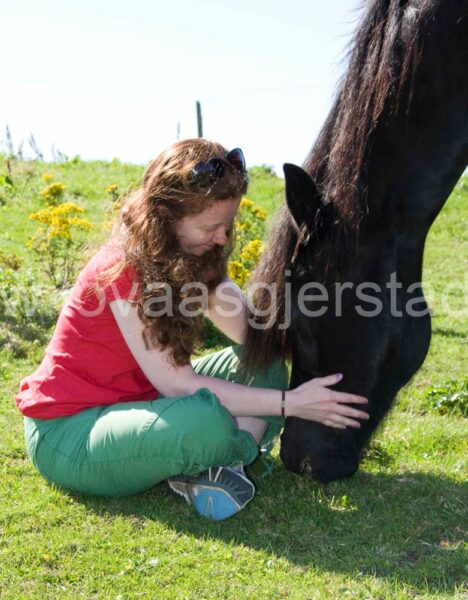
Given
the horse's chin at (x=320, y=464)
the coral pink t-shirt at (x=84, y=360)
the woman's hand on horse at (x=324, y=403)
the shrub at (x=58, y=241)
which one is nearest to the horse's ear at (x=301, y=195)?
the woman's hand on horse at (x=324, y=403)

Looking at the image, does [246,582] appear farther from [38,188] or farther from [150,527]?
[38,188]

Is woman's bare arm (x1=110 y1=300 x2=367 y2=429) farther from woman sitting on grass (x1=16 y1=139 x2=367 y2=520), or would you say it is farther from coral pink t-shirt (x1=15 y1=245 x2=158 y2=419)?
coral pink t-shirt (x1=15 y1=245 x2=158 y2=419)

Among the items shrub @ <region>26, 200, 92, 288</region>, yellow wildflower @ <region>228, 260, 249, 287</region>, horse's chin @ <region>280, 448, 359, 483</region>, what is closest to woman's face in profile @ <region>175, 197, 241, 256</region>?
horse's chin @ <region>280, 448, 359, 483</region>

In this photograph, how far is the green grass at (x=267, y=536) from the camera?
2.49 m

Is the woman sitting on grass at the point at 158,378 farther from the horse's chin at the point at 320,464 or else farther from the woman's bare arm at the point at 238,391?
the horse's chin at the point at 320,464

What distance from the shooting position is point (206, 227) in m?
3.04

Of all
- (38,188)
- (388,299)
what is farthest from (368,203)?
(38,188)

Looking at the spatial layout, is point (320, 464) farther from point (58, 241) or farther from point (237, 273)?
point (58, 241)

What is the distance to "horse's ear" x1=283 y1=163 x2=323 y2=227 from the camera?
274 centimetres

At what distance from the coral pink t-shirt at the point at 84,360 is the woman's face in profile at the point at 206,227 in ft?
0.86

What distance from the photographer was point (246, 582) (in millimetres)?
2516

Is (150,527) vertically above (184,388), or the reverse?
(184,388)

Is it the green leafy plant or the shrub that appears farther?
the shrub

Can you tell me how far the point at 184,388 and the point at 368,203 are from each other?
3.19 feet
